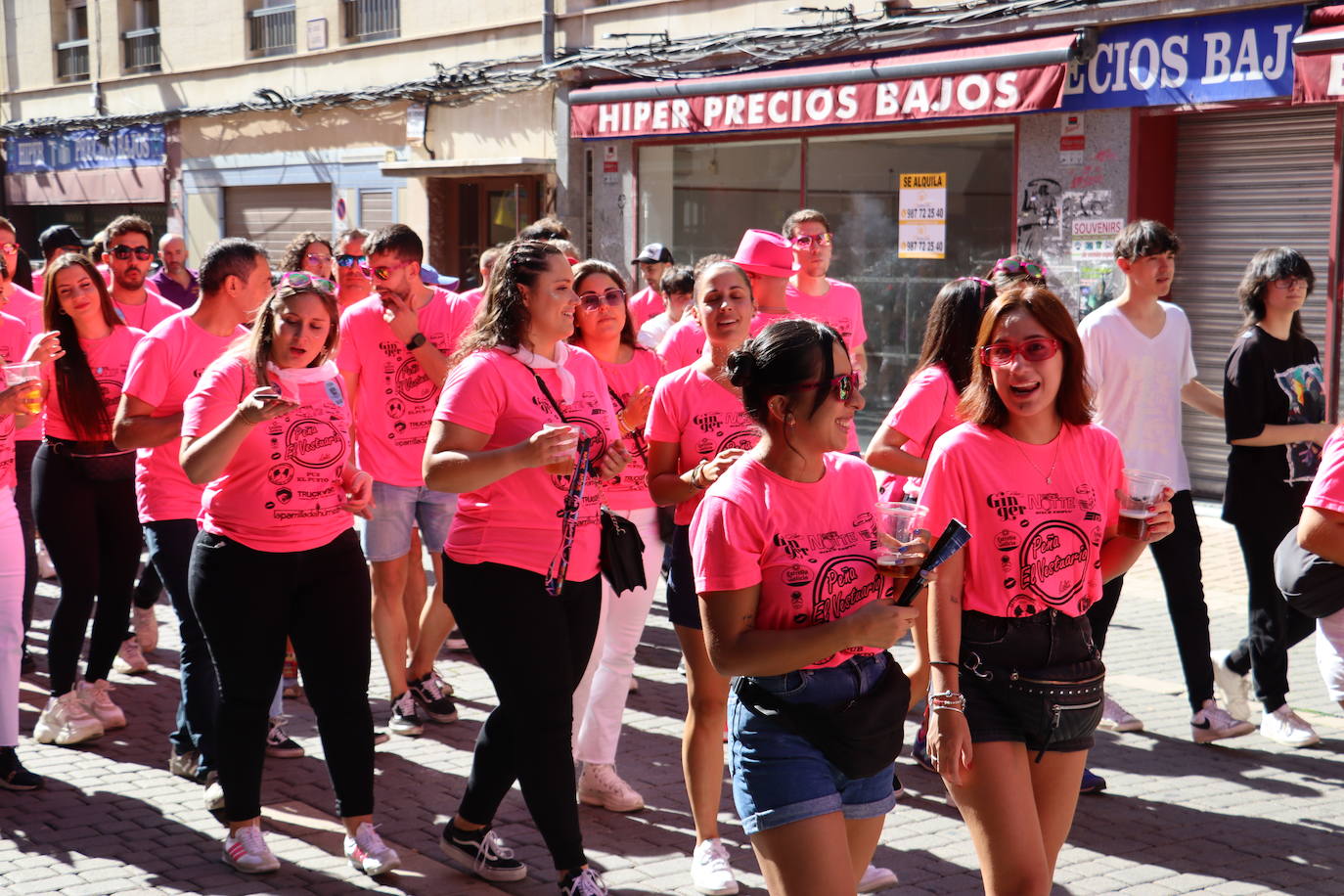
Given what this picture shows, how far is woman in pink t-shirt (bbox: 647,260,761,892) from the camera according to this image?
4.77 metres

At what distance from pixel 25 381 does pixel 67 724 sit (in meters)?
1.73

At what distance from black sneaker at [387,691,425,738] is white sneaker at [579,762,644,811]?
116cm

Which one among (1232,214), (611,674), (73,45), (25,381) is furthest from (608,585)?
(73,45)

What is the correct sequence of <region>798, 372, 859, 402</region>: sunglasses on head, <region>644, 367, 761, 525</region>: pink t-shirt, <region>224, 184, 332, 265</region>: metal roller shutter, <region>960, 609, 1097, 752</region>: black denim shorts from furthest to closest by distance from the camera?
<region>224, 184, 332, 265</region>: metal roller shutter → <region>644, 367, 761, 525</region>: pink t-shirt → <region>960, 609, 1097, 752</region>: black denim shorts → <region>798, 372, 859, 402</region>: sunglasses on head

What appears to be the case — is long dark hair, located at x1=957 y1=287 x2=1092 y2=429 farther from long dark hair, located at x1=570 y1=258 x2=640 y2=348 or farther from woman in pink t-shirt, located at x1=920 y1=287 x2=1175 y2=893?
long dark hair, located at x1=570 y1=258 x2=640 y2=348

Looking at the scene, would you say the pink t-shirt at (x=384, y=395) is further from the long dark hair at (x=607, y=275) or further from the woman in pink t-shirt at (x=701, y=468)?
the woman in pink t-shirt at (x=701, y=468)

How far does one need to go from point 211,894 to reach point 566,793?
3.90 ft

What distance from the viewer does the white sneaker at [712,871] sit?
4723 mm

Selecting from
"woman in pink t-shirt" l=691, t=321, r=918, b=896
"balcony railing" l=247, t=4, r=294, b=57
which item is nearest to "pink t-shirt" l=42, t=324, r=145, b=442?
"woman in pink t-shirt" l=691, t=321, r=918, b=896

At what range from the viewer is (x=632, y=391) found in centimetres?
593

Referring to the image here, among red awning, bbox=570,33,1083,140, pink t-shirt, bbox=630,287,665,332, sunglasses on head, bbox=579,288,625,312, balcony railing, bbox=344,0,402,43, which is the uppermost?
balcony railing, bbox=344,0,402,43

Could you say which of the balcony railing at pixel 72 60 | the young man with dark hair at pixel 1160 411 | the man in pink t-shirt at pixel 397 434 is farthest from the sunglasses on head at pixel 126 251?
the balcony railing at pixel 72 60

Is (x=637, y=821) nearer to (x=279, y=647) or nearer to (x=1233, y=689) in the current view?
(x=279, y=647)

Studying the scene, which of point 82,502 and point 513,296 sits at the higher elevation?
point 513,296
